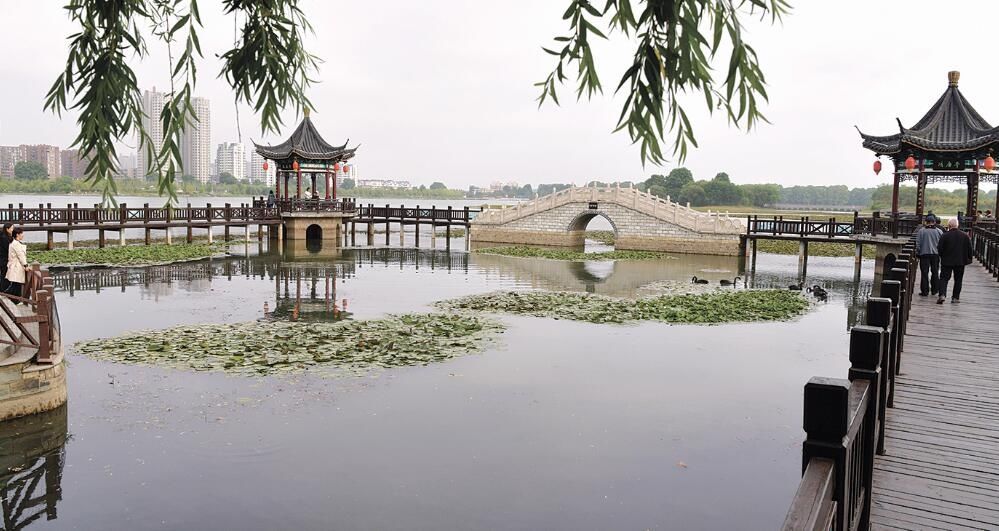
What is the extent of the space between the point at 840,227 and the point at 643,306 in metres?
15.7

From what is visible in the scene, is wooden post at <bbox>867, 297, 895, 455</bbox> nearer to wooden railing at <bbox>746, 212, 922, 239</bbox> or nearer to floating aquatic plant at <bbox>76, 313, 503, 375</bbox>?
floating aquatic plant at <bbox>76, 313, 503, 375</bbox>

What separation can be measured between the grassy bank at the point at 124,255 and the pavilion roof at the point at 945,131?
69.6 feet

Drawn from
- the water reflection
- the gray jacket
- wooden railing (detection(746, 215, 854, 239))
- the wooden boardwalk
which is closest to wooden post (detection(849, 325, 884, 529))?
the wooden boardwalk

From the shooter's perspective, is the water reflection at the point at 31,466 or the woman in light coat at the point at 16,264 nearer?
the water reflection at the point at 31,466

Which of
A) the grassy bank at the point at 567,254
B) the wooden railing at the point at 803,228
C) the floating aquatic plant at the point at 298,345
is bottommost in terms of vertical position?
the floating aquatic plant at the point at 298,345

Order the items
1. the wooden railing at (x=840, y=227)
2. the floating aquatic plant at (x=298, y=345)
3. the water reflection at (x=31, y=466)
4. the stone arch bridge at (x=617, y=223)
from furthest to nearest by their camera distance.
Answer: the stone arch bridge at (x=617, y=223) → the wooden railing at (x=840, y=227) → the floating aquatic plant at (x=298, y=345) → the water reflection at (x=31, y=466)

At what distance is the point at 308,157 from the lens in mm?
32250

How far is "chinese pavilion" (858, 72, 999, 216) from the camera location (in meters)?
20.6

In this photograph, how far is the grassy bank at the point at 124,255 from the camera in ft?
71.1

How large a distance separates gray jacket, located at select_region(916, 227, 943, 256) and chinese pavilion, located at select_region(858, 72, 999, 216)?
12349 millimetres

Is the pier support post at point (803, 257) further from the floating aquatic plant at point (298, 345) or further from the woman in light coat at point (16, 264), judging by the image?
the woman in light coat at point (16, 264)

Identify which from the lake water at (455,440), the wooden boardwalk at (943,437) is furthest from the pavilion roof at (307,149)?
the wooden boardwalk at (943,437)

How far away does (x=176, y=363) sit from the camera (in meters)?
10.2

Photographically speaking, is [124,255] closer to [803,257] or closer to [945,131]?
[803,257]
